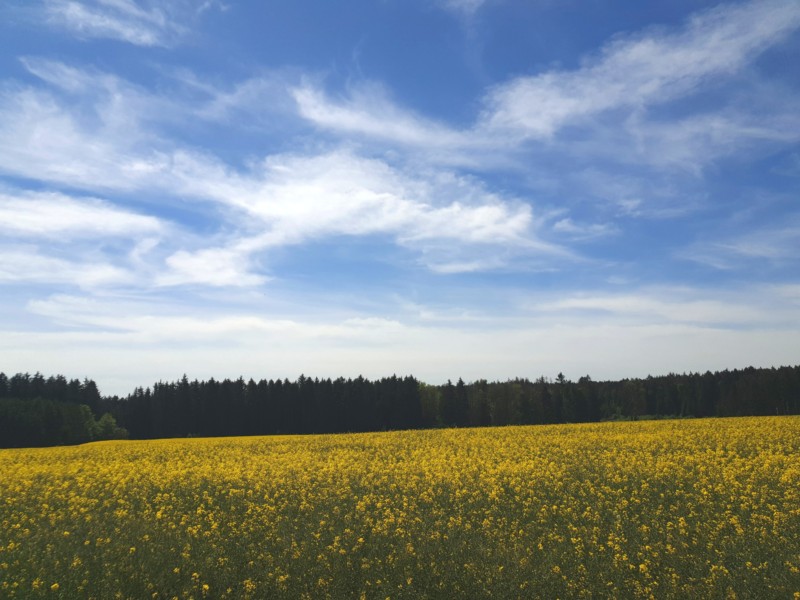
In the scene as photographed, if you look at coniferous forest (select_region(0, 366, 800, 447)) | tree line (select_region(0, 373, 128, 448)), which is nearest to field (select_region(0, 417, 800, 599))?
tree line (select_region(0, 373, 128, 448))

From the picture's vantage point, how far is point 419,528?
44.4 feet

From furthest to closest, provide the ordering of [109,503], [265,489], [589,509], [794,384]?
[794,384] < [265,489] < [109,503] < [589,509]

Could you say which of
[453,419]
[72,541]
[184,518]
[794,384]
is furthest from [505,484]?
[794,384]

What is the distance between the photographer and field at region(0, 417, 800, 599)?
35.3 feet

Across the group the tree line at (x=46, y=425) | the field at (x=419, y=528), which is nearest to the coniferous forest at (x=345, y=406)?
the tree line at (x=46, y=425)

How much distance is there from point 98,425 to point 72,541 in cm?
6899

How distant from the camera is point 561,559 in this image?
11.7 metres

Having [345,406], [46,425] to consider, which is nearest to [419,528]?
[46,425]

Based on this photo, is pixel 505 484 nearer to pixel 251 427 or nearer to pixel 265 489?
pixel 265 489

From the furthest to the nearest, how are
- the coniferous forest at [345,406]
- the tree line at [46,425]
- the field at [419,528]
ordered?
the coniferous forest at [345,406]
the tree line at [46,425]
the field at [419,528]

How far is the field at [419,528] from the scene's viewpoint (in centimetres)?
1077

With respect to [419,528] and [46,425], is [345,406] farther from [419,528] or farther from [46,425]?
[419,528]

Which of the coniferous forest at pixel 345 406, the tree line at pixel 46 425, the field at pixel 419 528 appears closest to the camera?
the field at pixel 419 528

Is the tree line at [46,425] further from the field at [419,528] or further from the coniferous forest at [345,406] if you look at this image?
the field at [419,528]
